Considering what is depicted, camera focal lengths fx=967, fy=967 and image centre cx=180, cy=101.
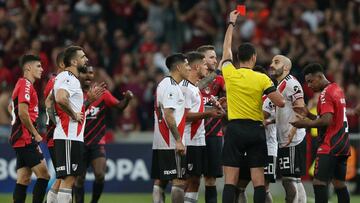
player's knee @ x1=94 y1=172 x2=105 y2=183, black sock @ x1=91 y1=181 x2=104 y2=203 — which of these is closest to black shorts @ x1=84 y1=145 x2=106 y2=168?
player's knee @ x1=94 y1=172 x2=105 y2=183

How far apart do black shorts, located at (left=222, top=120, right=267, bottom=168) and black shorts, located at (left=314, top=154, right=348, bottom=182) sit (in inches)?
41.3

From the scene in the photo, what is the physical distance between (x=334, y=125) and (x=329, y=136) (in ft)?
0.63

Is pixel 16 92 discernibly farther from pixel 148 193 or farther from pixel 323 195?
pixel 148 193

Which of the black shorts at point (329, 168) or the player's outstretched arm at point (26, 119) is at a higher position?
the player's outstretched arm at point (26, 119)

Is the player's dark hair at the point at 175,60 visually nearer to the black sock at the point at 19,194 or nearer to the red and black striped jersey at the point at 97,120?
the red and black striped jersey at the point at 97,120

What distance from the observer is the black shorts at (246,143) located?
14.2 m

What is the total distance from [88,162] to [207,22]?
9732 mm

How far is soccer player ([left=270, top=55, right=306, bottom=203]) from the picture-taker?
15.5 m

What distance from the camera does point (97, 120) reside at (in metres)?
17.1

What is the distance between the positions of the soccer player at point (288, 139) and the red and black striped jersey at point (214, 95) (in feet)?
3.16

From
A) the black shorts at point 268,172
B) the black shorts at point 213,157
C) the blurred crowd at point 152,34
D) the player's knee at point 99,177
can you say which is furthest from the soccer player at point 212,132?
the blurred crowd at point 152,34

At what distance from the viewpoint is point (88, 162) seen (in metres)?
17.2

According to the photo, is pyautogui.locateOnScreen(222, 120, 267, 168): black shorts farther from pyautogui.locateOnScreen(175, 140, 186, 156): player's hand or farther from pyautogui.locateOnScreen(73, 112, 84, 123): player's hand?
pyautogui.locateOnScreen(73, 112, 84, 123): player's hand

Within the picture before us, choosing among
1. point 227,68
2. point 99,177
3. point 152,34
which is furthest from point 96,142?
point 152,34
